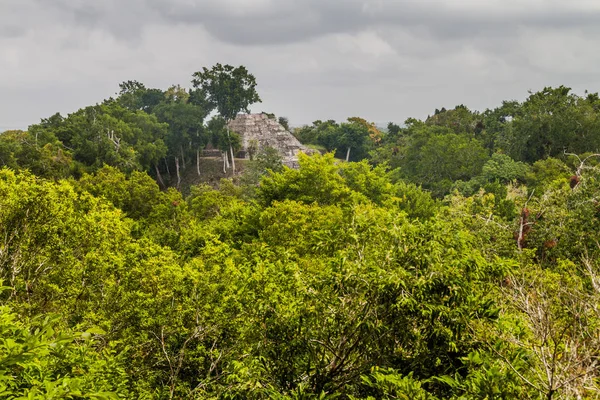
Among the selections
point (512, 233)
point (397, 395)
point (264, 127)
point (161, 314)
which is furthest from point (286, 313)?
point (264, 127)

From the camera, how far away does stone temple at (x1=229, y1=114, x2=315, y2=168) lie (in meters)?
57.7

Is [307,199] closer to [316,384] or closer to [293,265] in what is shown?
[293,265]

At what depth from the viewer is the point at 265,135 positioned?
61219mm

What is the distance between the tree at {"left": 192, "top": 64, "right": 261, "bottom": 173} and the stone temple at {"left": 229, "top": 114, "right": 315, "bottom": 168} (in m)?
5.22

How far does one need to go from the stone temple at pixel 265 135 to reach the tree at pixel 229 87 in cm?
522

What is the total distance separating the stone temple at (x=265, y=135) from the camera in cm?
5766

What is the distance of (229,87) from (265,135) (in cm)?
1093

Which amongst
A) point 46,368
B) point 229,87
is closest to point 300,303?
point 46,368

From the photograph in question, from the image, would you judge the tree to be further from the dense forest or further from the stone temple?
the dense forest

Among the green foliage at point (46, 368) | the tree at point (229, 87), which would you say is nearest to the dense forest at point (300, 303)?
the green foliage at point (46, 368)

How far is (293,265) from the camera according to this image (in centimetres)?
648

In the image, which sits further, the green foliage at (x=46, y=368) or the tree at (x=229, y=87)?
the tree at (x=229, y=87)

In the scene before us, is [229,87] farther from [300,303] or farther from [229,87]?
[300,303]

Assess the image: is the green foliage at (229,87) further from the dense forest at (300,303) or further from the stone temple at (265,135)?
the dense forest at (300,303)
